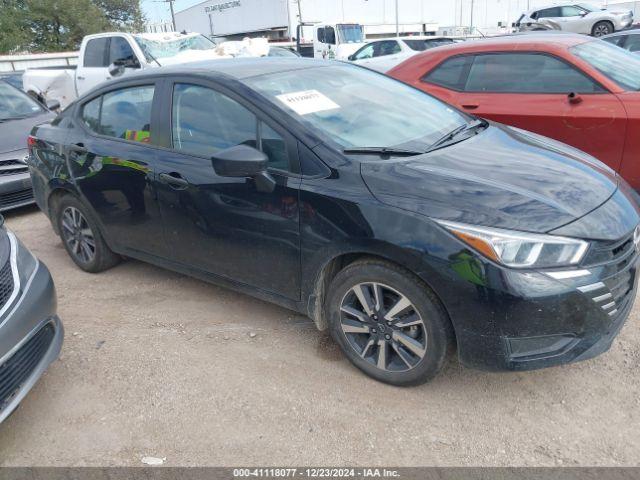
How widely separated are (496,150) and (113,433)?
2487 millimetres

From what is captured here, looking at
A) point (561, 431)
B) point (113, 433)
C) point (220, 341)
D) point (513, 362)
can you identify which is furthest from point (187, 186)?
point (561, 431)

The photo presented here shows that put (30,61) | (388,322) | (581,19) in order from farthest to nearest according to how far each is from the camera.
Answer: (30,61), (581,19), (388,322)

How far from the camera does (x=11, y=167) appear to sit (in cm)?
618

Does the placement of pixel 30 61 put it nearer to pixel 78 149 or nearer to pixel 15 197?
pixel 15 197

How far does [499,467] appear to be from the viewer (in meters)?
2.30

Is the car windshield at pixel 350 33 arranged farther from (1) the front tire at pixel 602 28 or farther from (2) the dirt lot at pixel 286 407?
(2) the dirt lot at pixel 286 407

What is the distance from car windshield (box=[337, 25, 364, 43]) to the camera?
69.1 feet

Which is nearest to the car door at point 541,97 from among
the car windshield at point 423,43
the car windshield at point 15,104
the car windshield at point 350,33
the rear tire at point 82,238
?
the rear tire at point 82,238

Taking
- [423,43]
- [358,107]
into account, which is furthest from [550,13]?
[358,107]

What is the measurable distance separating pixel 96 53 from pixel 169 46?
5.29ft

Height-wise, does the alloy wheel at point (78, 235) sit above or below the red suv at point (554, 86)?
below

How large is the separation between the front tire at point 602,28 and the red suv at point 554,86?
18.8 meters

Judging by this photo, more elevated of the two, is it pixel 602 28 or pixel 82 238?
pixel 602 28

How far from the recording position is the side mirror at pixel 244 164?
9.26 feet
